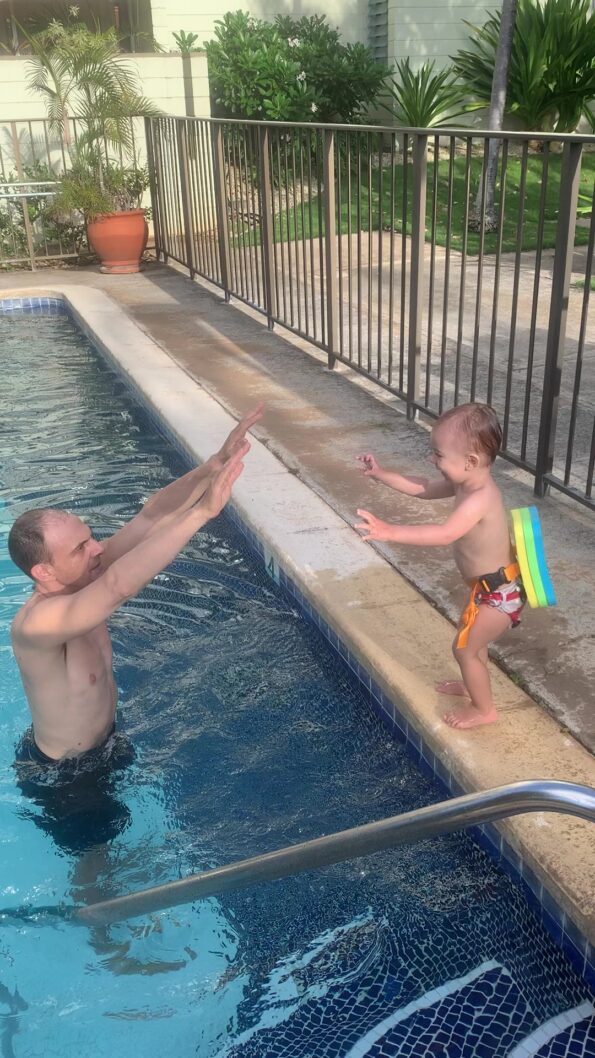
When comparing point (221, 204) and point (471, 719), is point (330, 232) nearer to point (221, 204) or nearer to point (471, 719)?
point (221, 204)

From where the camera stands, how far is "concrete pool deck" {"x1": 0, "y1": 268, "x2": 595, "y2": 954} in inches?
102

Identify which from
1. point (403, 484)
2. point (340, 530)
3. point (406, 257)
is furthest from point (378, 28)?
point (403, 484)

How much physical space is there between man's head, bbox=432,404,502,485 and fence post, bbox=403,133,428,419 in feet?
7.99

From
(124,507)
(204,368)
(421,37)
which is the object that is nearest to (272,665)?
(124,507)

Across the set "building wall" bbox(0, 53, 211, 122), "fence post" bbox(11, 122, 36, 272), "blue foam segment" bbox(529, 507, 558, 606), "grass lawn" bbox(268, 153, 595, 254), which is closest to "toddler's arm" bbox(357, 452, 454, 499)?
"blue foam segment" bbox(529, 507, 558, 606)

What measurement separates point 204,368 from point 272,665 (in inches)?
137

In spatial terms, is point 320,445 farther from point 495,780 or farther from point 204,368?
point 495,780

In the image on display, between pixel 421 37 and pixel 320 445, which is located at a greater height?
pixel 421 37

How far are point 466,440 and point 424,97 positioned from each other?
1284cm

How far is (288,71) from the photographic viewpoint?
13.8m

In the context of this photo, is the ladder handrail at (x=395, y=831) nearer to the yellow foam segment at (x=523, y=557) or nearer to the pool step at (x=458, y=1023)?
the pool step at (x=458, y=1023)

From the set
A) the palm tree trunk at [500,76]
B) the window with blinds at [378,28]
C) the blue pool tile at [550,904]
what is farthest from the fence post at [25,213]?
the blue pool tile at [550,904]

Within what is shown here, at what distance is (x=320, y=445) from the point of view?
5.23 meters

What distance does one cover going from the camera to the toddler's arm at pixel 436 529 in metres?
2.53
